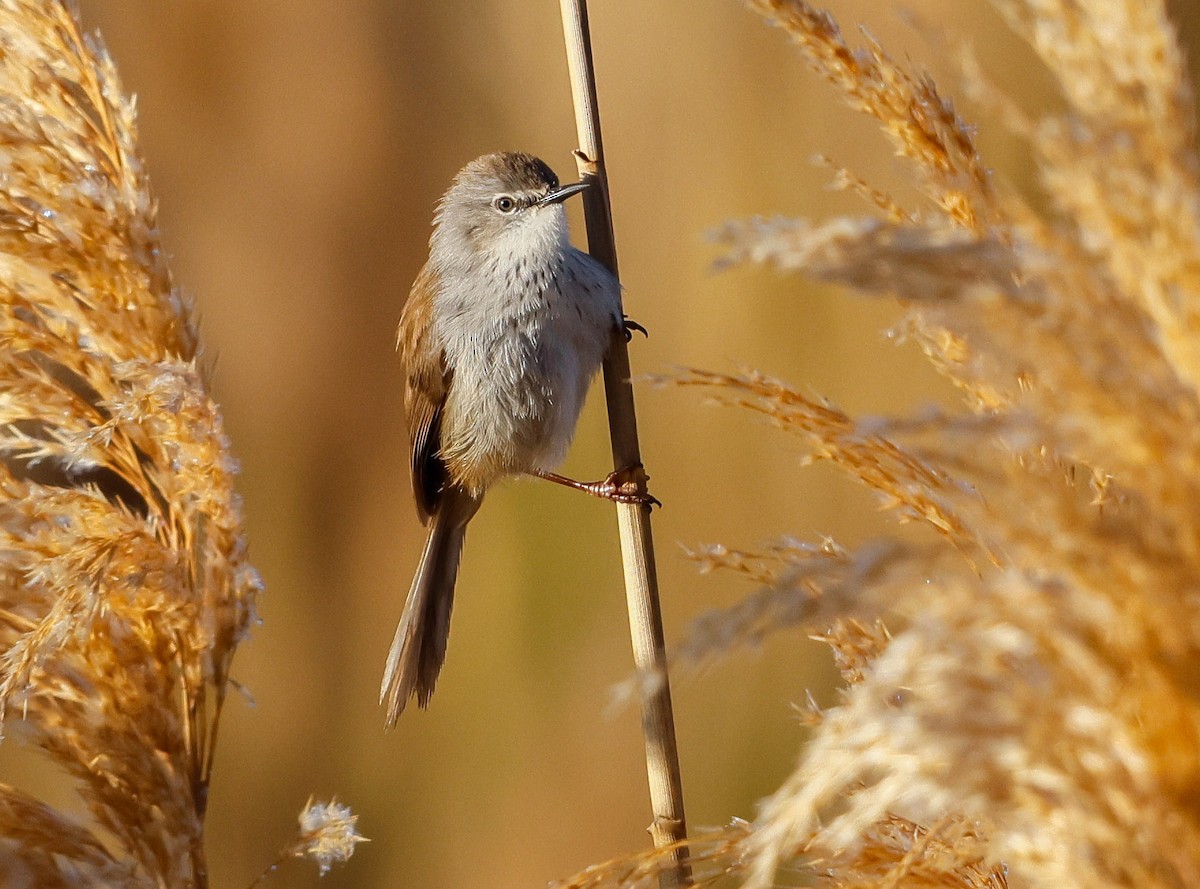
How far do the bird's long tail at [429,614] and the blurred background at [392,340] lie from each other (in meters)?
0.16

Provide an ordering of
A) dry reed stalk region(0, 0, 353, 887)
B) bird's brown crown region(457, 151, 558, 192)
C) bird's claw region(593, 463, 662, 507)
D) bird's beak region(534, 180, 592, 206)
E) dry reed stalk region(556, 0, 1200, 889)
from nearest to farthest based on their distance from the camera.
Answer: dry reed stalk region(556, 0, 1200, 889) < dry reed stalk region(0, 0, 353, 887) < bird's claw region(593, 463, 662, 507) < bird's beak region(534, 180, 592, 206) < bird's brown crown region(457, 151, 558, 192)

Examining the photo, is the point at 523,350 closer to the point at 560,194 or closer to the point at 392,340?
the point at 560,194

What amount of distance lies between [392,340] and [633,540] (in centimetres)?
164

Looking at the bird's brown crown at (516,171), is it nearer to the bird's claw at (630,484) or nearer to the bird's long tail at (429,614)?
the bird's long tail at (429,614)

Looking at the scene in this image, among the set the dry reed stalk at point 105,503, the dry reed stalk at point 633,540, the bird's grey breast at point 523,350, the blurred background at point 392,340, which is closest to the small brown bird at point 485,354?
the bird's grey breast at point 523,350

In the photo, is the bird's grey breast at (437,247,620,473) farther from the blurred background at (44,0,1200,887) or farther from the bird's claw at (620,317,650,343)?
the blurred background at (44,0,1200,887)

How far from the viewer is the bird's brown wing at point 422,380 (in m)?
2.59

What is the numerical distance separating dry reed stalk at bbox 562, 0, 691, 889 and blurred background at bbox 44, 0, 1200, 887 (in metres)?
0.97

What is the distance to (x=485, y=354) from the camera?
2461mm

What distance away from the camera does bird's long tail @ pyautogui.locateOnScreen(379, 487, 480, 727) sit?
214 cm

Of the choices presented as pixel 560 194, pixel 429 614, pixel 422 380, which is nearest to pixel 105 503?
pixel 429 614

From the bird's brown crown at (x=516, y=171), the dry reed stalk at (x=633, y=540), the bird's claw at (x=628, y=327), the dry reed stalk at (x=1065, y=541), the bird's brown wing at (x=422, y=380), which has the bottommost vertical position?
the dry reed stalk at (x=1065, y=541)

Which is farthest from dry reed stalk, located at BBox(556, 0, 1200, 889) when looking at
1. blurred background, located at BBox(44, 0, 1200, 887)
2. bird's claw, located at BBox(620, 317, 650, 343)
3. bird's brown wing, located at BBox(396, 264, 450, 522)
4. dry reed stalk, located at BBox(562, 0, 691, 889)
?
bird's brown wing, located at BBox(396, 264, 450, 522)

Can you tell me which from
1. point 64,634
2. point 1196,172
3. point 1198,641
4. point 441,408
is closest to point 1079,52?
point 1196,172
